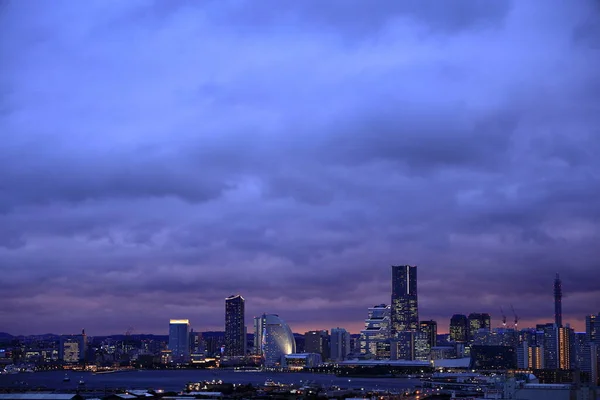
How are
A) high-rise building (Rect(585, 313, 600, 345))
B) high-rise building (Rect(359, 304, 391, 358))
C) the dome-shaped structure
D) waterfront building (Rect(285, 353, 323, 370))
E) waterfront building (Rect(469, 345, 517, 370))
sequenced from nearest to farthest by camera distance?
1. high-rise building (Rect(585, 313, 600, 345))
2. waterfront building (Rect(469, 345, 517, 370))
3. waterfront building (Rect(285, 353, 323, 370))
4. the dome-shaped structure
5. high-rise building (Rect(359, 304, 391, 358))

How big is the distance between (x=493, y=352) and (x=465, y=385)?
58625 mm

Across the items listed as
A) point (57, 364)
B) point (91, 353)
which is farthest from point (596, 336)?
point (91, 353)

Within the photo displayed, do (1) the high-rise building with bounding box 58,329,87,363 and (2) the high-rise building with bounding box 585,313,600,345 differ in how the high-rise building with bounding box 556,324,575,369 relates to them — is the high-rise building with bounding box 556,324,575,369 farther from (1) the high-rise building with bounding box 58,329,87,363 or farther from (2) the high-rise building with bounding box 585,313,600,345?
(1) the high-rise building with bounding box 58,329,87,363

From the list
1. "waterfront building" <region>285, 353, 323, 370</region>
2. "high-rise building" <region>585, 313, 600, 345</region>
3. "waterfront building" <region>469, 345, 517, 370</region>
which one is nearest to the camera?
"high-rise building" <region>585, 313, 600, 345</region>

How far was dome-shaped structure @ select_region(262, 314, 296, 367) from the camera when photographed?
158 meters

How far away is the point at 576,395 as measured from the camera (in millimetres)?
37938

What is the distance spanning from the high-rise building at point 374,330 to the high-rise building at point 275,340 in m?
20.2

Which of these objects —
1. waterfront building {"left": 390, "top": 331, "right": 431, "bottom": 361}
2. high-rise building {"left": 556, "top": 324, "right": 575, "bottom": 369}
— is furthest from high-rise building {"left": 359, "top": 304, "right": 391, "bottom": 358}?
high-rise building {"left": 556, "top": 324, "right": 575, "bottom": 369}

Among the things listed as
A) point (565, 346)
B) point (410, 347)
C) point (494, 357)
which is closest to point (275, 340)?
point (410, 347)

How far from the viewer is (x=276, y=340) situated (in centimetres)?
16038

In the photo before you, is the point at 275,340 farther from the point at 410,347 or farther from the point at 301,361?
the point at 410,347

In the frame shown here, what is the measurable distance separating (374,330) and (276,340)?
28739 millimetres

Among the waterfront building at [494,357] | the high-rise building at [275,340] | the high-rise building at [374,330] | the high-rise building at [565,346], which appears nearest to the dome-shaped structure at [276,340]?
the high-rise building at [275,340]

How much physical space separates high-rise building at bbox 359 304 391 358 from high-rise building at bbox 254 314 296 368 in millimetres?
20197
